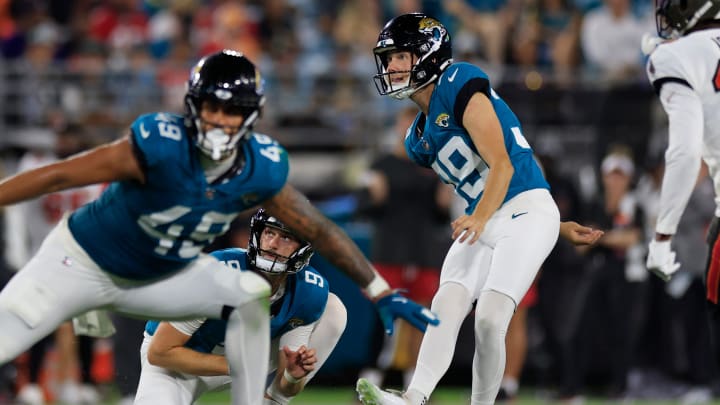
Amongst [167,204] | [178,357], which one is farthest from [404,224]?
[167,204]

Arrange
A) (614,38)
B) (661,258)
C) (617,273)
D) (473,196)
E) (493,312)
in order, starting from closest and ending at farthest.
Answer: (493,312), (473,196), (661,258), (617,273), (614,38)

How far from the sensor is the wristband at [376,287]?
500 centimetres

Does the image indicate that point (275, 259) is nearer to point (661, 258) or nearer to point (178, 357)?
point (178, 357)

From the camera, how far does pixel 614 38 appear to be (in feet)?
37.7

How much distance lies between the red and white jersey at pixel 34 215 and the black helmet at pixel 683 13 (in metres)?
5.04

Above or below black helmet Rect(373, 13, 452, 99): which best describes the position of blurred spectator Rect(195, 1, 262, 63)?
below

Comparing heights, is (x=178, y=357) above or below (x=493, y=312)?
below

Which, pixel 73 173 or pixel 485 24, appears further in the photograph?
pixel 485 24

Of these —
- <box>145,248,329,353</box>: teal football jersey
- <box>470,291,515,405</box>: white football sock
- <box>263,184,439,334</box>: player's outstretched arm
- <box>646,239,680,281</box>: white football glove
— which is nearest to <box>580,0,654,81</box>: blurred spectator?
<box>646,239,680,281</box>: white football glove

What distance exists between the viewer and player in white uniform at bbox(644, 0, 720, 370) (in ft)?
19.4

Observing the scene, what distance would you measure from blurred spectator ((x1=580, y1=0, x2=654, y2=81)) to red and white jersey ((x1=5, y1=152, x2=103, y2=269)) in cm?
483

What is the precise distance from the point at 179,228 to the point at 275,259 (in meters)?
0.92

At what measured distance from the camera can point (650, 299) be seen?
10539 millimetres

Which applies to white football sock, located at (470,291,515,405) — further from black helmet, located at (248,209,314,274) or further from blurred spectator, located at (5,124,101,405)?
blurred spectator, located at (5,124,101,405)
